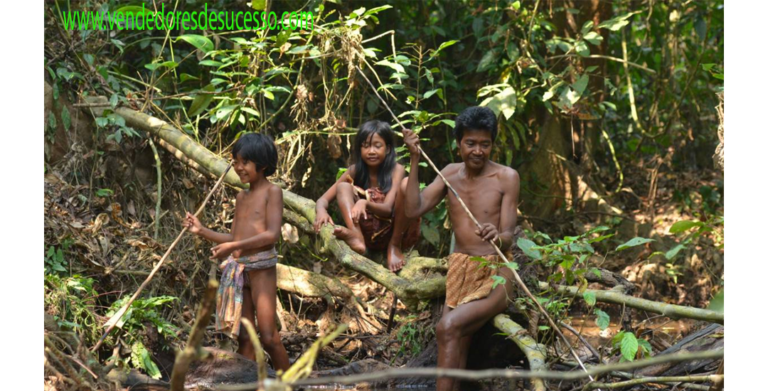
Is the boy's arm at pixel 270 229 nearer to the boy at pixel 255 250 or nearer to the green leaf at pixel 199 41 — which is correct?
the boy at pixel 255 250

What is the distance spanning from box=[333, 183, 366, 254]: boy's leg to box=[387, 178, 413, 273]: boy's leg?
0.18 m

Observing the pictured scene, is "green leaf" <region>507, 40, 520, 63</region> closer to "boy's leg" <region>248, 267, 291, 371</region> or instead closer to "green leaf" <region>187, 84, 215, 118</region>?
"green leaf" <region>187, 84, 215, 118</region>

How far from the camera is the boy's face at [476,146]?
14.1 ft

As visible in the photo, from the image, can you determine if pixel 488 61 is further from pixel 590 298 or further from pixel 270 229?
pixel 590 298

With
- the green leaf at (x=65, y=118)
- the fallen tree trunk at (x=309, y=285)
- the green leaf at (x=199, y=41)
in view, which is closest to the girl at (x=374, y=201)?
the fallen tree trunk at (x=309, y=285)

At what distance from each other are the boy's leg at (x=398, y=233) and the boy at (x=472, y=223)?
0.27m

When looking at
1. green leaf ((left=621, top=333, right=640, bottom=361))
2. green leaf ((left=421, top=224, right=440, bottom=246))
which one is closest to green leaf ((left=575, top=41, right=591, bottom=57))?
green leaf ((left=421, top=224, right=440, bottom=246))

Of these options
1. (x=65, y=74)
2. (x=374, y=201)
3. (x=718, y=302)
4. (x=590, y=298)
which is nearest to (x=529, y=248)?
(x=590, y=298)

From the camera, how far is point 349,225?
4.91 meters

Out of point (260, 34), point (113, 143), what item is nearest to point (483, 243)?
point (260, 34)

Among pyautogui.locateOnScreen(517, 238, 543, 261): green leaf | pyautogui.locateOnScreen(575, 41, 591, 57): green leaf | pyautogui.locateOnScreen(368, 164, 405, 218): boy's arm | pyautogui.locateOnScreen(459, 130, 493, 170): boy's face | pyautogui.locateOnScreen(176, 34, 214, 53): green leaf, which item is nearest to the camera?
pyautogui.locateOnScreen(517, 238, 543, 261): green leaf

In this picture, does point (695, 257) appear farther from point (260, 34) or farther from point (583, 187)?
point (260, 34)

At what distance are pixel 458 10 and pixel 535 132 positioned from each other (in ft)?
4.37

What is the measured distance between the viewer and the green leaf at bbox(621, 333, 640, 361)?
360cm
